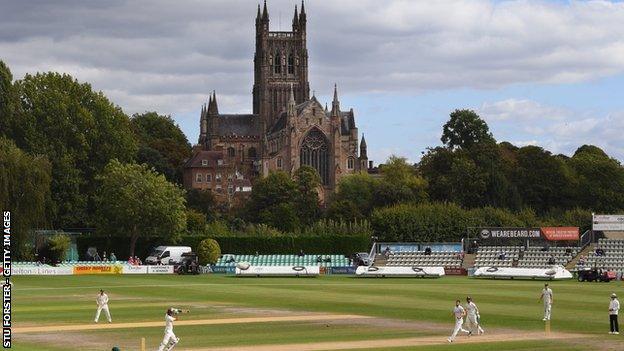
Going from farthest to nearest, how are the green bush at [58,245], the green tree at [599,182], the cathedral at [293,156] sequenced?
1. the cathedral at [293,156]
2. the green tree at [599,182]
3. the green bush at [58,245]

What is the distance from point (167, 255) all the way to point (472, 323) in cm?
5571

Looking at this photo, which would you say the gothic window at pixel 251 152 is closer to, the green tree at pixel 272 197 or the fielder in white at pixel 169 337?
the green tree at pixel 272 197

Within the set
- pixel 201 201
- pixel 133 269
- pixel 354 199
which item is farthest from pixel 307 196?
pixel 133 269

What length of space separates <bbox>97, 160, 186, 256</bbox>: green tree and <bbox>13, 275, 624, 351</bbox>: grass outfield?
56.9 feet

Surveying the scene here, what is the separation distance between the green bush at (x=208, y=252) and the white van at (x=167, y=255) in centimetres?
297

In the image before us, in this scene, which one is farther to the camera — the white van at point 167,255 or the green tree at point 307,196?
the green tree at point 307,196

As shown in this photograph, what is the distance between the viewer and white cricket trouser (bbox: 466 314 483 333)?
36.8 meters

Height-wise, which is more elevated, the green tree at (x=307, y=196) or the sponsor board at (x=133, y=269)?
the green tree at (x=307, y=196)

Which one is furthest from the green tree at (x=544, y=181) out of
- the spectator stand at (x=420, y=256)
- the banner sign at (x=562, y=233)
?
the banner sign at (x=562, y=233)

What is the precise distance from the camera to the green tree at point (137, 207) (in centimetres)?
9238

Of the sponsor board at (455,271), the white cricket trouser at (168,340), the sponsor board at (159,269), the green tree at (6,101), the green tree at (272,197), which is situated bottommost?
the white cricket trouser at (168,340)

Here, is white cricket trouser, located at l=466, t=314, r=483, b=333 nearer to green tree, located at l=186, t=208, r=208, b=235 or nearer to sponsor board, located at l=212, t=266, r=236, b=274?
sponsor board, located at l=212, t=266, r=236, b=274

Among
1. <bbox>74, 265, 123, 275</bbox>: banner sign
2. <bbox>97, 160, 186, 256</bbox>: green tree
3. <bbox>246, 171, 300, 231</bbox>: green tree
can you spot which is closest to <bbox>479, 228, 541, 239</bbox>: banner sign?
<bbox>97, 160, 186, 256</bbox>: green tree

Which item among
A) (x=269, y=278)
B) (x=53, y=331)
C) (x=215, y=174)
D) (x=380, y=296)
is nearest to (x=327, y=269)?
(x=269, y=278)
